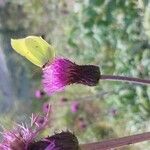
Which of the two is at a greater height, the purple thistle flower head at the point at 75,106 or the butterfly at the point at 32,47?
the butterfly at the point at 32,47

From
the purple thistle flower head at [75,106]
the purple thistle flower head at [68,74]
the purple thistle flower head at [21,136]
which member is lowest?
the purple thistle flower head at [75,106]

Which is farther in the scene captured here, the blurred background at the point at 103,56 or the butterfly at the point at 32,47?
the blurred background at the point at 103,56

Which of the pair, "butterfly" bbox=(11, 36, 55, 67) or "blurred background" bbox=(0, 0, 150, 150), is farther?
"blurred background" bbox=(0, 0, 150, 150)

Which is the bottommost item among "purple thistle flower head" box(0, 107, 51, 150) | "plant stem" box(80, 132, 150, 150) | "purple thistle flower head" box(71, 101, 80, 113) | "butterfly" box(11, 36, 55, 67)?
"purple thistle flower head" box(71, 101, 80, 113)

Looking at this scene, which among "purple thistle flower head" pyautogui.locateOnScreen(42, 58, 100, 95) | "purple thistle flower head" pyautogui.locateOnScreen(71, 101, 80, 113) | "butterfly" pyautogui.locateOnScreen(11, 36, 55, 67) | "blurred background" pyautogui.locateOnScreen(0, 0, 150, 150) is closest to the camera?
"butterfly" pyautogui.locateOnScreen(11, 36, 55, 67)

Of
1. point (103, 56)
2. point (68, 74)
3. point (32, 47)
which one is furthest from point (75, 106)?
point (32, 47)

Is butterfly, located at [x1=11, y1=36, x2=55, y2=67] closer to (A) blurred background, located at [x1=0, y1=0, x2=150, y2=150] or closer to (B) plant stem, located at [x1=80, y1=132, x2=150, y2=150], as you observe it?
(A) blurred background, located at [x1=0, y1=0, x2=150, y2=150]

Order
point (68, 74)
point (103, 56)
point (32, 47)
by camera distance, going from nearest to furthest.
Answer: point (32, 47) < point (68, 74) < point (103, 56)

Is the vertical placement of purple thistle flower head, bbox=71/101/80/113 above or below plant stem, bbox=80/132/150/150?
below

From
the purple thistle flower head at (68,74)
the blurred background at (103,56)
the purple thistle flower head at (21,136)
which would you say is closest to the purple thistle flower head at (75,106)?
the blurred background at (103,56)

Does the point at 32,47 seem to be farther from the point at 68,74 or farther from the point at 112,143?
the point at 112,143

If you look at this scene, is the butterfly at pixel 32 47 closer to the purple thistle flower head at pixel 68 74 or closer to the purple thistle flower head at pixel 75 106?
the purple thistle flower head at pixel 68 74

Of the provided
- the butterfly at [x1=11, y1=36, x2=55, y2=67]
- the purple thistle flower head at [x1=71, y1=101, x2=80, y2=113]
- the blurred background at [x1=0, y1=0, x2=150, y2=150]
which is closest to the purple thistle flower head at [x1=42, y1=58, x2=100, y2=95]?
the butterfly at [x1=11, y1=36, x2=55, y2=67]

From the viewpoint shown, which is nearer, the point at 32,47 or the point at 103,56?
the point at 32,47
